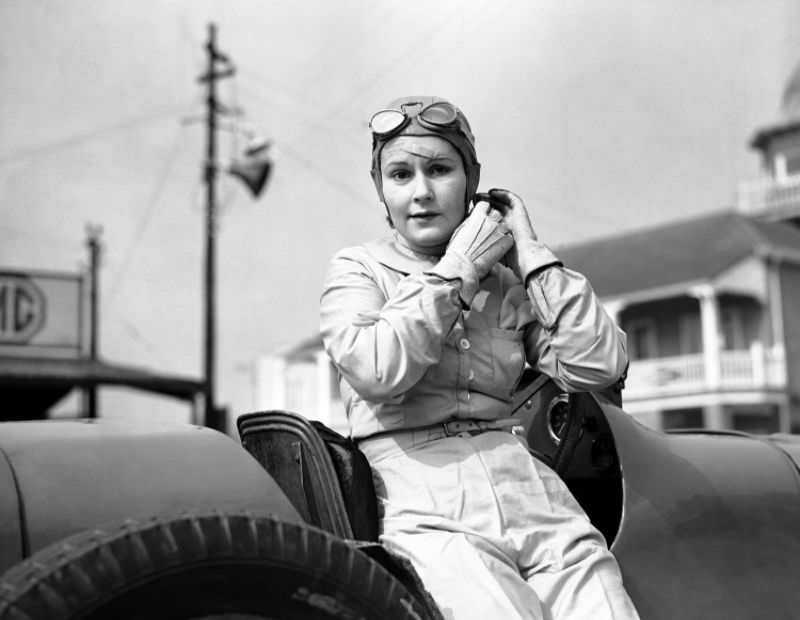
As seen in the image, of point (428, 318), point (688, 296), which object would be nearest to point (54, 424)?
point (428, 318)

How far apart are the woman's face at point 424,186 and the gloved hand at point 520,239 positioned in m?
0.11

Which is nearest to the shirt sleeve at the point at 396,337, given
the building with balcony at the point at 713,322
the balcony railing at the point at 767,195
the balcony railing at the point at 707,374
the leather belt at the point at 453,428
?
the leather belt at the point at 453,428

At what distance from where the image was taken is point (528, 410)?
257 centimetres

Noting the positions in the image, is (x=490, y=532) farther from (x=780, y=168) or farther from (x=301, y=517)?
(x=780, y=168)

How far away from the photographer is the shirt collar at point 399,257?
2128 millimetres

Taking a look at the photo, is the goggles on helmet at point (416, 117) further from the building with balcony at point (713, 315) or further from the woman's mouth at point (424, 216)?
the building with balcony at point (713, 315)

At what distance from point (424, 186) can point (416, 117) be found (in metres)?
0.12

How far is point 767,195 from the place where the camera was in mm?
29734

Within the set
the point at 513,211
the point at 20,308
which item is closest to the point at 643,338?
the point at 20,308

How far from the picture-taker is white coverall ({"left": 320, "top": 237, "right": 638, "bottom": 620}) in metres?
1.82

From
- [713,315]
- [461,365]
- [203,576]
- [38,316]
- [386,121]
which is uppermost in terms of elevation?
[713,315]

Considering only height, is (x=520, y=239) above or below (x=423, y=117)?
below

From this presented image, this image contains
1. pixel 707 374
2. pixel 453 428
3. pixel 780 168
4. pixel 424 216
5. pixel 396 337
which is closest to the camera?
pixel 396 337

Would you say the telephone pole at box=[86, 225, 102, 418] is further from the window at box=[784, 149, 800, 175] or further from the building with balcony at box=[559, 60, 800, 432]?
the window at box=[784, 149, 800, 175]
